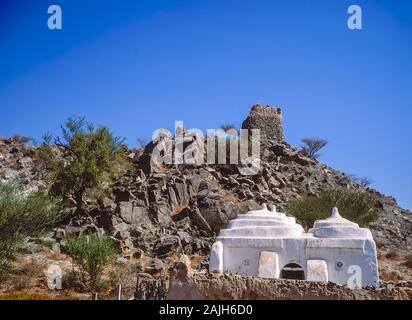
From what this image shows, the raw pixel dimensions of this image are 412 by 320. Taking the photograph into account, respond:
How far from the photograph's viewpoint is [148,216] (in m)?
34.4

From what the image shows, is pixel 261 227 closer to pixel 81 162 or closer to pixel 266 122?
pixel 81 162

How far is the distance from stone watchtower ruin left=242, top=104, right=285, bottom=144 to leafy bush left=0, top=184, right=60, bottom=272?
30220 mm

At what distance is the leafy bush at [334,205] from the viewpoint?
105 ft

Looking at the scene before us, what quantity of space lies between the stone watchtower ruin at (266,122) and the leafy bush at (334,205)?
17599 millimetres

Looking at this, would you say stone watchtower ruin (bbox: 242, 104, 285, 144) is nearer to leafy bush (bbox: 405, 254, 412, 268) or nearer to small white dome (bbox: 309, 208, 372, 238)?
leafy bush (bbox: 405, 254, 412, 268)

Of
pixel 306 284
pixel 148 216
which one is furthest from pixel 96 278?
pixel 306 284

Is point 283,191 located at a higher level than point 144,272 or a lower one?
higher

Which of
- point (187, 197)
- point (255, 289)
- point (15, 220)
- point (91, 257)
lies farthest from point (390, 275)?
point (15, 220)

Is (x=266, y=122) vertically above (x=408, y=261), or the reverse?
Result: (x=266, y=122)

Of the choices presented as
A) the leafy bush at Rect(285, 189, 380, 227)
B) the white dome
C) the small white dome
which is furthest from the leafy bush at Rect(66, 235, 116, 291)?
the leafy bush at Rect(285, 189, 380, 227)

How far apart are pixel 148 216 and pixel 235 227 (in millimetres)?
16217

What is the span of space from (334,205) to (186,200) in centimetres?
1070

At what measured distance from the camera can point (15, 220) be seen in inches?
921
